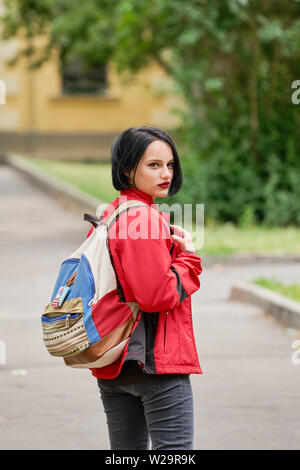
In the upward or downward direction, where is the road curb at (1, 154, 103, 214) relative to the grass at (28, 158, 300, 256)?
upward

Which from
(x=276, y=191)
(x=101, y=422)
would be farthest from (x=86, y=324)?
(x=276, y=191)

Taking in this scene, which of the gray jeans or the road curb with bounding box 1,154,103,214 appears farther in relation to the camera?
the road curb with bounding box 1,154,103,214

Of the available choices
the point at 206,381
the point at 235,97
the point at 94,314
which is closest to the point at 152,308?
the point at 94,314

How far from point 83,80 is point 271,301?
27.2 meters

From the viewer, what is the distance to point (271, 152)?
49.9 ft

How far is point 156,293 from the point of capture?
3111 millimetres

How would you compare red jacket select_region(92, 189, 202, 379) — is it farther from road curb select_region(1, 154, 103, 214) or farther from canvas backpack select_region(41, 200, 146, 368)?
road curb select_region(1, 154, 103, 214)

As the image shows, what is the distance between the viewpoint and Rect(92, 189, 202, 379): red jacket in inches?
122

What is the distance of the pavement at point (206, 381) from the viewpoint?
517cm

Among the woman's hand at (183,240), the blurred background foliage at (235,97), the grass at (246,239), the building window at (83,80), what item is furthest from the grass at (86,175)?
the woman's hand at (183,240)

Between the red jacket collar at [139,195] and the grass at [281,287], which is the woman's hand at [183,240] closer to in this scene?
the red jacket collar at [139,195]

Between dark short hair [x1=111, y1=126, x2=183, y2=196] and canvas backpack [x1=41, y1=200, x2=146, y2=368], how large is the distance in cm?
13

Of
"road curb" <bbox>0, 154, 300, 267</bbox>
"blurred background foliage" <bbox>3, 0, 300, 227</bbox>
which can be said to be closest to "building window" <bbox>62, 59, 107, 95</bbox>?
"road curb" <bbox>0, 154, 300, 267</bbox>

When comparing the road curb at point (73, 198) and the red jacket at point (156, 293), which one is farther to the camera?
the road curb at point (73, 198)
